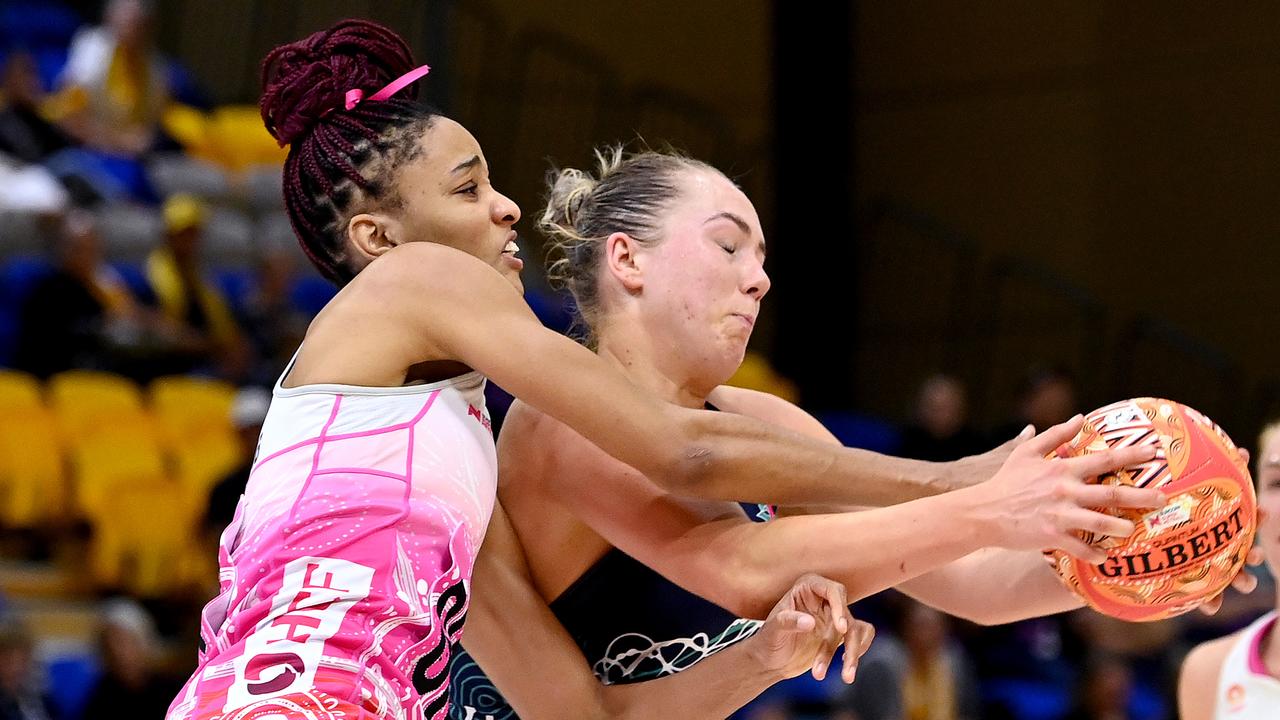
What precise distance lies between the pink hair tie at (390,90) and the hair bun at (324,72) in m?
0.01

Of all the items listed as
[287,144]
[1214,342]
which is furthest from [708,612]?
[1214,342]

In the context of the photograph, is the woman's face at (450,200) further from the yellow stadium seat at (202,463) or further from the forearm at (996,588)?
the yellow stadium seat at (202,463)

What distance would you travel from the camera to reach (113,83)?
816cm

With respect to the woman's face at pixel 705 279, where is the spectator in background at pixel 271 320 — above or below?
below

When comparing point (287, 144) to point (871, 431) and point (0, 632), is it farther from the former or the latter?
point (871, 431)

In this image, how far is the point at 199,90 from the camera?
9602 millimetres

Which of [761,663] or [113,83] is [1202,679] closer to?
[761,663]

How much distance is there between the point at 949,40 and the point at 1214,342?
2849 millimetres

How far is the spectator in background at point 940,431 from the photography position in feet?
29.4

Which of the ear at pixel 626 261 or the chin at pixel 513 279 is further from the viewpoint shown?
the ear at pixel 626 261

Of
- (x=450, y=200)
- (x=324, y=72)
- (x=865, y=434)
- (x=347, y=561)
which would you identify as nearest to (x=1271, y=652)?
(x=450, y=200)

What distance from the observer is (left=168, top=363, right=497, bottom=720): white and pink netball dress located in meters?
2.23

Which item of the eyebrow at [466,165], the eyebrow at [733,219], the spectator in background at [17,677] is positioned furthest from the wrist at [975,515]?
the spectator in background at [17,677]

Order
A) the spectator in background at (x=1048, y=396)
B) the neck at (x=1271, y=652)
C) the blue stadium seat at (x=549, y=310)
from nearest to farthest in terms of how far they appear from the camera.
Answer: the neck at (x=1271, y=652), the blue stadium seat at (x=549, y=310), the spectator in background at (x=1048, y=396)
